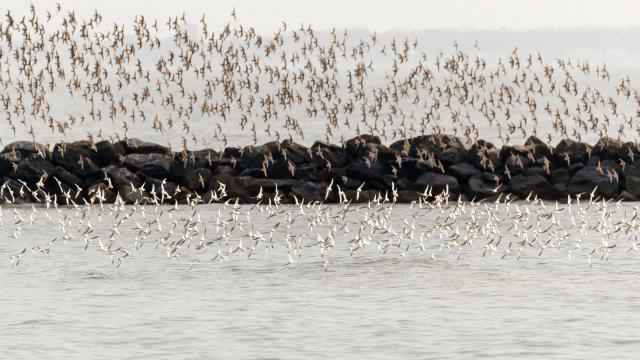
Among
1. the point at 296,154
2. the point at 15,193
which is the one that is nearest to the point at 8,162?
the point at 15,193

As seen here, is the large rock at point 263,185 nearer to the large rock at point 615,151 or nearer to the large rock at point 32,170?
the large rock at point 32,170

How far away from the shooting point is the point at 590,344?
12.0 meters

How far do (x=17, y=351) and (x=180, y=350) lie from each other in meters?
1.47

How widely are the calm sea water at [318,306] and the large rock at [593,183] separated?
8.69 metres

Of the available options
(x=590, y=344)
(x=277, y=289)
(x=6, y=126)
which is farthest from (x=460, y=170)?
(x=6, y=126)

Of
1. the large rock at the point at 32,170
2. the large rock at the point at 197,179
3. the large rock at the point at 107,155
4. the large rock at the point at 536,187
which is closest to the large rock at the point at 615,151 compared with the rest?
the large rock at the point at 536,187

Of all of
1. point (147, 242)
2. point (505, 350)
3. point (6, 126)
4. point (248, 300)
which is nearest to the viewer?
point (505, 350)

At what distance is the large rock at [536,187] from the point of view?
27.2m

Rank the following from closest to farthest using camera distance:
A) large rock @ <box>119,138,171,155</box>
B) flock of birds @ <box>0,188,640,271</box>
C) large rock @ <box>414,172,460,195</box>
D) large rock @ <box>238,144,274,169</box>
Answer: flock of birds @ <box>0,188,640,271</box> < large rock @ <box>414,172,460,195</box> < large rock @ <box>238,144,274,169</box> < large rock @ <box>119,138,171,155</box>

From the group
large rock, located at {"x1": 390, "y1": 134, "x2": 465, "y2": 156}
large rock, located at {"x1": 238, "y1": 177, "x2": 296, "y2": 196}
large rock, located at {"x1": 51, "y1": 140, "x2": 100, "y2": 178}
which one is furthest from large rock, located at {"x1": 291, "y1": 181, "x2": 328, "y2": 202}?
large rock, located at {"x1": 51, "y1": 140, "x2": 100, "y2": 178}

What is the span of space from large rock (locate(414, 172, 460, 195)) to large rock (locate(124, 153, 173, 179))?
5209 mm

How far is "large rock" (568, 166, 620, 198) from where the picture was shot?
27344mm

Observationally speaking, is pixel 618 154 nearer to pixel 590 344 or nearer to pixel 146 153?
pixel 146 153

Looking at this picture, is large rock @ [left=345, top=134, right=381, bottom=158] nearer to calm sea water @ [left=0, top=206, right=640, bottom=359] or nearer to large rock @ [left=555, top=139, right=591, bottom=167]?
large rock @ [left=555, top=139, right=591, bottom=167]
